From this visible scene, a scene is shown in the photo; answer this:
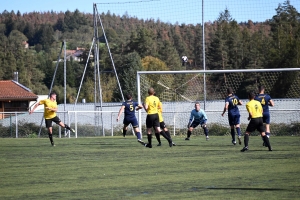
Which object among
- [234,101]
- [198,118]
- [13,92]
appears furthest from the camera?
[13,92]

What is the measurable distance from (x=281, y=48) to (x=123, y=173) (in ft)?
151

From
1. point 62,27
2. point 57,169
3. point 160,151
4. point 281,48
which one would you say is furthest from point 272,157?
point 62,27

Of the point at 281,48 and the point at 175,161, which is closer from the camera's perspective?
the point at 175,161

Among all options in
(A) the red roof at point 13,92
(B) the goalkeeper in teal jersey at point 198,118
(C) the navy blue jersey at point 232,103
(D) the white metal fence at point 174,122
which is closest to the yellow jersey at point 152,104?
(C) the navy blue jersey at point 232,103

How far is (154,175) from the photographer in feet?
46.7

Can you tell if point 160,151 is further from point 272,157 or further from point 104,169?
point 104,169

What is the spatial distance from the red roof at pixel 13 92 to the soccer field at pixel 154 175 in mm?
55425

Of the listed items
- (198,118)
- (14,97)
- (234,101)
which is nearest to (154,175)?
(234,101)

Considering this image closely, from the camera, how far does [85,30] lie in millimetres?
181875

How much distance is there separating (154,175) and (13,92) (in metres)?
64.9

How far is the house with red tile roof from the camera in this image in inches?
2982

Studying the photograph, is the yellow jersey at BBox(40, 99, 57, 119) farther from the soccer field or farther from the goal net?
the goal net

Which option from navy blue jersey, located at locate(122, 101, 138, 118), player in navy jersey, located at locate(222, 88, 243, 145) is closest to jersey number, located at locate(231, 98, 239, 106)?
player in navy jersey, located at locate(222, 88, 243, 145)

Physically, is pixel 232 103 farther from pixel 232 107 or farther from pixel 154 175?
pixel 154 175
